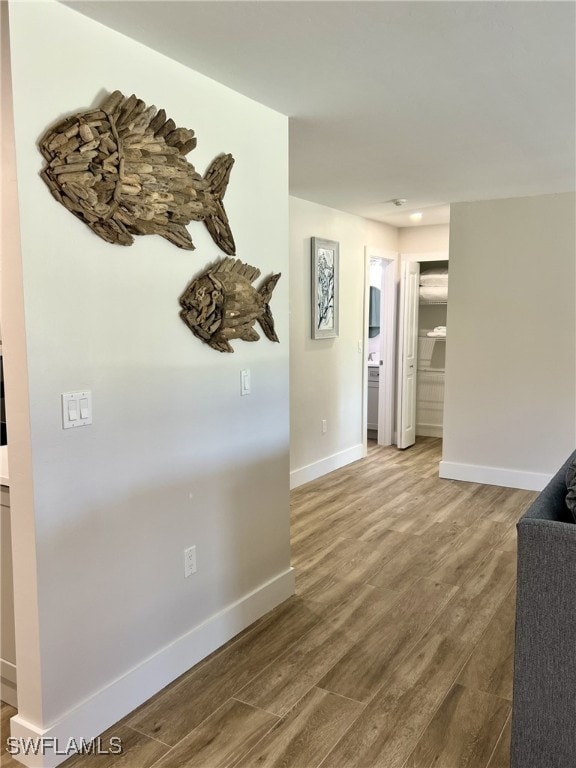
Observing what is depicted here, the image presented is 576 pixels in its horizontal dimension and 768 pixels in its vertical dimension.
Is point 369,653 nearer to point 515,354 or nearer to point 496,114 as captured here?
point 496,114

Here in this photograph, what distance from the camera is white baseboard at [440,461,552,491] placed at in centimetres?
495

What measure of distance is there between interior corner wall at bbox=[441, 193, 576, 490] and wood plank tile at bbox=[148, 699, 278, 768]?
137 inches

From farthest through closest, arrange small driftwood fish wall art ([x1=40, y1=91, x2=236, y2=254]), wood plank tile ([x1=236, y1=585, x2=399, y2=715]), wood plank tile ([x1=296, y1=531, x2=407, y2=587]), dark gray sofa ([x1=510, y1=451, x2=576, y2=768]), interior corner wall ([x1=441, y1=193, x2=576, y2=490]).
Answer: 1. interior corner wall ([x1=441, y1=193, x2=576, y2=490])
2. wood plank tile ([x1=296, y1=531, x2=407, y2=587])
3. wood plank tile ([x1=236, y1=585, x2=399, y2=715])
4. small driftwood fish wall art ([x1=40, y1=91, x2=236, y2=254])
5. dark gray sofa ([x1=510, y1=451, x2=576, y2=768])

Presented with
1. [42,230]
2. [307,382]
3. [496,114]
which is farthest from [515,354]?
[42,230]

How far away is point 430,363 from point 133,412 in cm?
556

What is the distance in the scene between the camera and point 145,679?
2275mm

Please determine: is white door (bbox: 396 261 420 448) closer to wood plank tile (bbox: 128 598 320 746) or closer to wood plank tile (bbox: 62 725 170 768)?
wood plank tile (bbox: 128 598 320 746)

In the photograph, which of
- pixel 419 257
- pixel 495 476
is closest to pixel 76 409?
pixel 495 476

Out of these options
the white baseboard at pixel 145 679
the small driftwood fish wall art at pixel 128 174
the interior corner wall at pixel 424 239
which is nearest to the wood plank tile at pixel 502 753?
the white baseboard at pixel 145 679

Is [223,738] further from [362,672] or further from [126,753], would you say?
[362,672]

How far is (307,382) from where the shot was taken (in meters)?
5.12

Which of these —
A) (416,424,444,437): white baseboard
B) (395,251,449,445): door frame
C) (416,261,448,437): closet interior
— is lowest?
(416,424,444,437): white baseboard

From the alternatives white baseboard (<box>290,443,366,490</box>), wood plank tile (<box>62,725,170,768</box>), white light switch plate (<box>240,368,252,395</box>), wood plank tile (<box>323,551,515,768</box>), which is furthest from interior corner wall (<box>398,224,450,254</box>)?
wood plank tile (<box>62,725,170,768</box>)

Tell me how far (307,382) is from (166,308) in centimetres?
291
